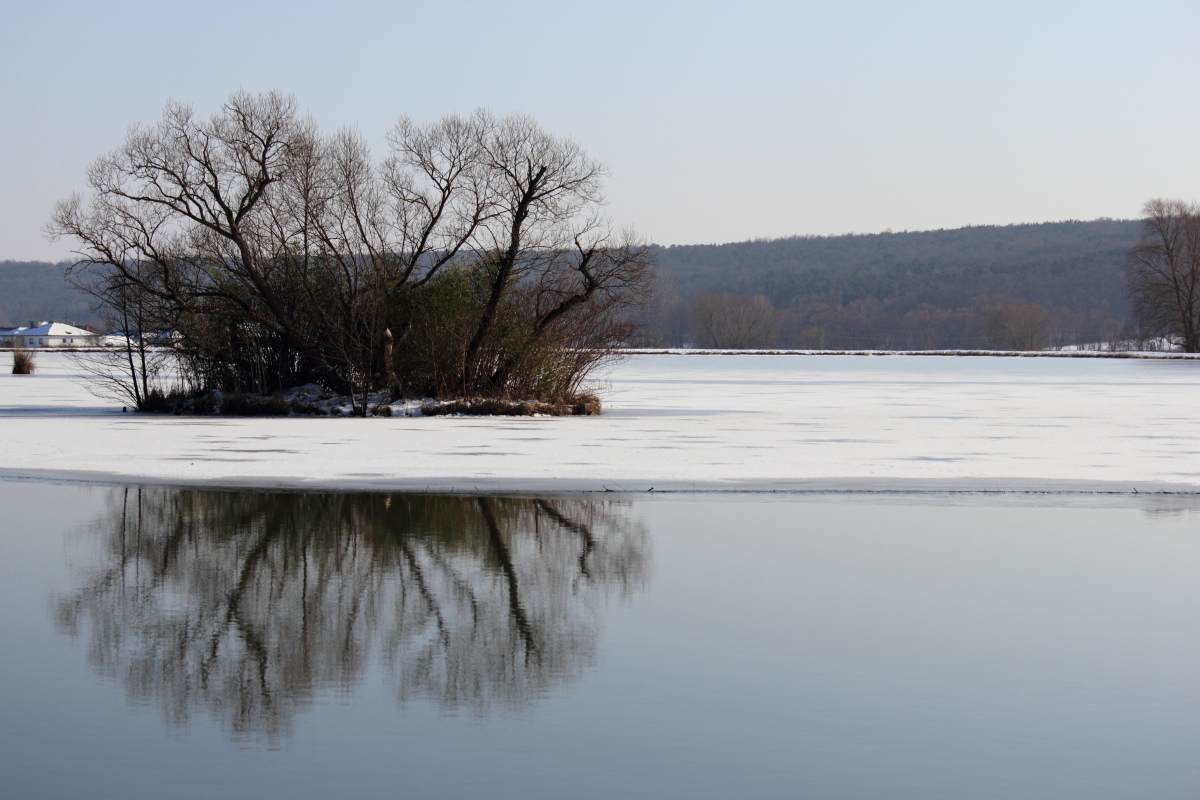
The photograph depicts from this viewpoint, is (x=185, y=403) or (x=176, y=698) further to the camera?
(x=185, y=403)

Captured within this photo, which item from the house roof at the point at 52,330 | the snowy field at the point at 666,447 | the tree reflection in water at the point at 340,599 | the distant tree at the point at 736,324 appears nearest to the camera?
the tree reflection in water at the point at 340,599

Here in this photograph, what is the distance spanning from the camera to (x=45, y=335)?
161500 mm

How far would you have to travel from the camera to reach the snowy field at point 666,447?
13.0 meters

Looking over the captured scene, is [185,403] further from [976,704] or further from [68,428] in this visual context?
[976,704]

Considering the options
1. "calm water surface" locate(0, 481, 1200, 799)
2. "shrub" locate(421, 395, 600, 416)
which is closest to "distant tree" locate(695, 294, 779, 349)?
"shrub" locate(421, 395, 600, 416)

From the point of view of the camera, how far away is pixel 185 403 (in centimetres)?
2586

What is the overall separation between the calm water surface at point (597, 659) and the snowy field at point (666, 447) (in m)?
2.94

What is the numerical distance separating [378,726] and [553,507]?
624 centimetres

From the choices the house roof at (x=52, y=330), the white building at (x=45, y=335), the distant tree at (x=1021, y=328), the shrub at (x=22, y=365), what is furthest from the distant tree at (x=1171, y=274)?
the house roof at (x=52, y=330)

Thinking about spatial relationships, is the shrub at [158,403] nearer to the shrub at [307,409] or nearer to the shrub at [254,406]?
the shrub at [254,406]

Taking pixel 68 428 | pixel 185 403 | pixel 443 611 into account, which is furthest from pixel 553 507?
pixel 185 403

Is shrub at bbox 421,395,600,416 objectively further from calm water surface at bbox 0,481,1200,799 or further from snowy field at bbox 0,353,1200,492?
calm water surface at bbox 0,481,1200,799

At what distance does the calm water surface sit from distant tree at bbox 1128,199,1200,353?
8619 centimetres

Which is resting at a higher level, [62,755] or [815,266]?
[815,266]
